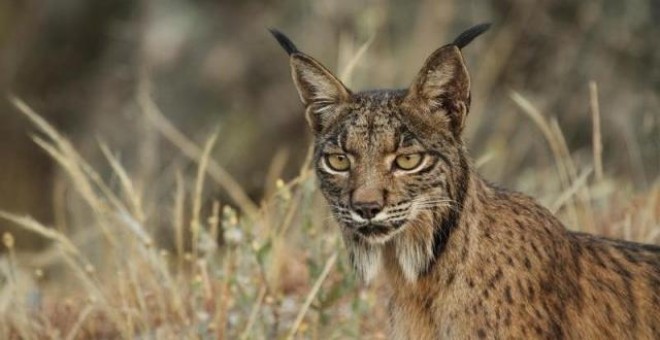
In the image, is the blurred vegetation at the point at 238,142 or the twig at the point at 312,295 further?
the blurred vegetation at the point at 238,142

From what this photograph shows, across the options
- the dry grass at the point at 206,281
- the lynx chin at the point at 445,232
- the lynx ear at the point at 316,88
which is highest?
the lynx ear at the point at 316,88

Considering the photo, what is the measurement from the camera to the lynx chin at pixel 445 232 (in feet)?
22.1

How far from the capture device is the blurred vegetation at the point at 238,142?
27.4 ft

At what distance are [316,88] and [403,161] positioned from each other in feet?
2.10

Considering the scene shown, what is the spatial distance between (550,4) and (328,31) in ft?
11.7

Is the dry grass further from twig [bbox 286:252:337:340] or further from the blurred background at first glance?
the blurred background

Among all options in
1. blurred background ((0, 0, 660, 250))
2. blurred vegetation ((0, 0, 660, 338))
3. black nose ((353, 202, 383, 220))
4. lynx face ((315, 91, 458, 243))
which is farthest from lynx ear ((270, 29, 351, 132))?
blurred background ((0, 0, 660, 250))

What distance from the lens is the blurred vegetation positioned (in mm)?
8359

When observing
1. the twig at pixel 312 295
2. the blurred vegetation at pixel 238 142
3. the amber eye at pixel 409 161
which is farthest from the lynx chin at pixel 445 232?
the blurred vegetation at pixel 238 142

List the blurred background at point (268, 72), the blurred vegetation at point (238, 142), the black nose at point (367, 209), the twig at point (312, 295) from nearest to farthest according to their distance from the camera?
the black nose at point (367, 209)
the twig at point (312, 295)
the blurred vegetation at point (238, 142)
the blurred background at point (268, 72)

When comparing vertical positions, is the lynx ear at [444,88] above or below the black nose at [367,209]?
above

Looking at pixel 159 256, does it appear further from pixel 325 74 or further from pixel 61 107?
pixel 61 107

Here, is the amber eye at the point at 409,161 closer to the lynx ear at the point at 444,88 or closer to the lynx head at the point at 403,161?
the lynx head at the point at 403,161

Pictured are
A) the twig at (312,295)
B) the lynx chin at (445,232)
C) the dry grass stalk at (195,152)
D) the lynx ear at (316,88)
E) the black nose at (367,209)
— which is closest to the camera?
the black nose at (367,209)
